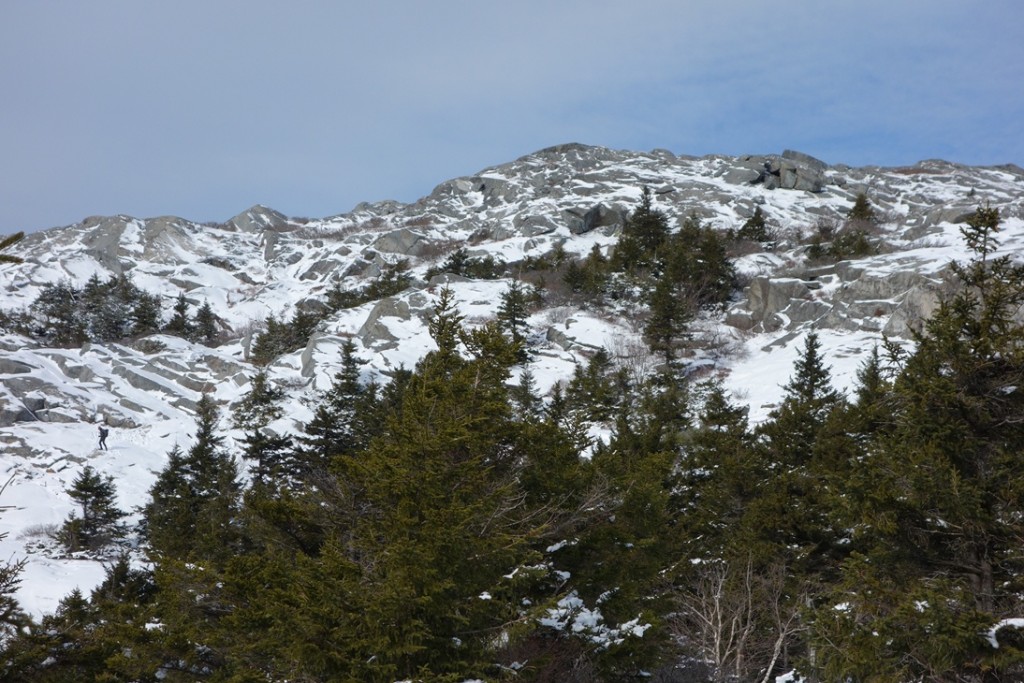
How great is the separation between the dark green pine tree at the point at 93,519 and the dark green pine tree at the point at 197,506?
5.12 ft

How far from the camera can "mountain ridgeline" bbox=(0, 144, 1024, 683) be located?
7477 mm

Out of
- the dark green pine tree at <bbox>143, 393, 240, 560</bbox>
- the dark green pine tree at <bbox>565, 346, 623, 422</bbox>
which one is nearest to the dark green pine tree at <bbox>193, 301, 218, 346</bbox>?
the dark green pine tree at <bbox>143, 393, 240, 560</bbox>

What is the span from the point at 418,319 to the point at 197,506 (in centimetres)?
2584

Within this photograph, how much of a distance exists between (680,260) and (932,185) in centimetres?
9461

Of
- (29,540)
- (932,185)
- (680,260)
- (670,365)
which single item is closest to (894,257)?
(680,260)

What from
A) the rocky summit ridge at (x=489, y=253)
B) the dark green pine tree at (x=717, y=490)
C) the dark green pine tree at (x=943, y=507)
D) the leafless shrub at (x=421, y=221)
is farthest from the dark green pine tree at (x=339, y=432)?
the leafless shrub at (x=421, y=221)

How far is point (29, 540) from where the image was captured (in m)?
31.2

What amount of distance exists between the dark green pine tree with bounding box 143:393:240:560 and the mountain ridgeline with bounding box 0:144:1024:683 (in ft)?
0.56

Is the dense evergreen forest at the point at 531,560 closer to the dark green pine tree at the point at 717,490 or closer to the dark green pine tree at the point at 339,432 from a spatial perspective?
the dark green pine tree at the point at 717,490

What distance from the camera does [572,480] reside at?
32.4 ft

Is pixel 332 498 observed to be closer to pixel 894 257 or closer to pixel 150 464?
pixel 150 464

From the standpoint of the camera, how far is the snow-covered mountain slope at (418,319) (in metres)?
38.5

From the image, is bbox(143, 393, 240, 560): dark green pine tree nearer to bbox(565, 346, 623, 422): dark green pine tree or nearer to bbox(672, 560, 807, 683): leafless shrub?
bbox(672, 560, 807, 683): leafless shrub

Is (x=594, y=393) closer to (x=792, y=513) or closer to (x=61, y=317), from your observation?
(x=792, y=513)
